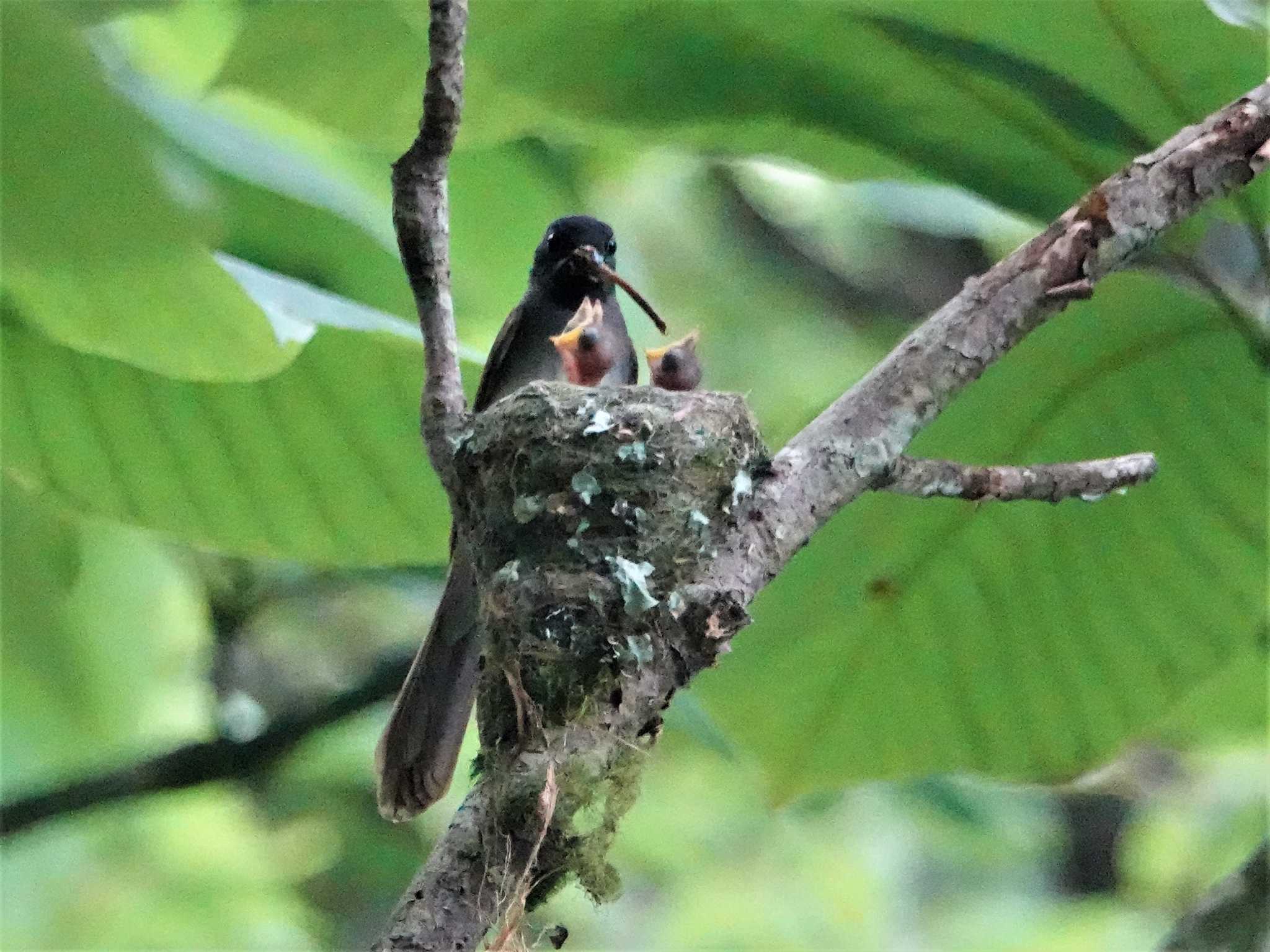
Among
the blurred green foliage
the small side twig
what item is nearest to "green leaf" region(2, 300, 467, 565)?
the blurred green foliage

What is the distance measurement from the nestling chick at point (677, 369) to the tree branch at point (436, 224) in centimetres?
81

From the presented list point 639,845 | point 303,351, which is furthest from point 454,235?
point 639,845

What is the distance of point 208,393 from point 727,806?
347 cm

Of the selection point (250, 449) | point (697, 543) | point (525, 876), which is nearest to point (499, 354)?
point (250, 449)

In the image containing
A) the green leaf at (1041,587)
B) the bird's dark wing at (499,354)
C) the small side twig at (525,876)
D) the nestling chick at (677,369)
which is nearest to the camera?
the small side twig at (525,876)

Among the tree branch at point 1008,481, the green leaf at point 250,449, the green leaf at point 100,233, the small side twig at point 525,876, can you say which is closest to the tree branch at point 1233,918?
the tree branch at point 1008,481

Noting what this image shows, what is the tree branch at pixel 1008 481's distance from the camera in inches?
68.5

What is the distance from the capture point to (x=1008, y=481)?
176 cm

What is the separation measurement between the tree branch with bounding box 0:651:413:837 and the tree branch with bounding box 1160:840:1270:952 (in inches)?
62.8

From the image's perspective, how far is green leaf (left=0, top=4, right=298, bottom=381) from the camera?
5.83 ft

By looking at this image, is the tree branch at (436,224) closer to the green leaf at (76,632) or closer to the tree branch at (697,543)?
the tree branch at (697,543)

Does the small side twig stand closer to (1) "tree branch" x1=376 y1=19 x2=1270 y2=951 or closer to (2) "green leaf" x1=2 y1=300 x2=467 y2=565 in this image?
(1) "tree branch" x1=376 y1=19 x2=1270 y2=951

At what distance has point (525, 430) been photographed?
2.17m

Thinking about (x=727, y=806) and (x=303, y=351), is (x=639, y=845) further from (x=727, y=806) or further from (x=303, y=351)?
(x=303, y=351)
